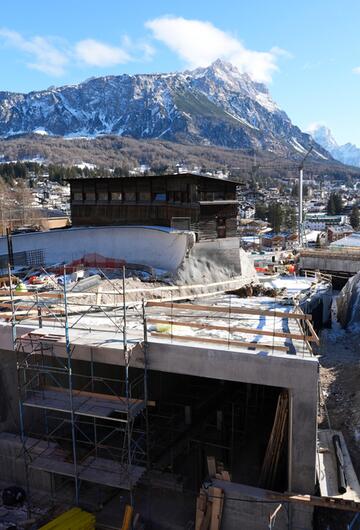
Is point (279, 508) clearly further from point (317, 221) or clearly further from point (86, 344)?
point (317, 221)

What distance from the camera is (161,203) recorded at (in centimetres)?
2525

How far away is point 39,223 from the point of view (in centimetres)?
4462

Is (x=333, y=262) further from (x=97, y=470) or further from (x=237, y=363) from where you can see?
(x=97, y=470)

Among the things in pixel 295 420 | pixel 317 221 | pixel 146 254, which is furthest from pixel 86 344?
pixel 317 221

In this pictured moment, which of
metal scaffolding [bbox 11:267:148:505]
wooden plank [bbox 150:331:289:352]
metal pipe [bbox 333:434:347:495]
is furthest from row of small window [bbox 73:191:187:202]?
metal pipe [bbox 333:434:347:495]

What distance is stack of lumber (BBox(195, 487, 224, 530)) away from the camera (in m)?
10.8

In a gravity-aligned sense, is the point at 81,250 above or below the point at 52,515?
above

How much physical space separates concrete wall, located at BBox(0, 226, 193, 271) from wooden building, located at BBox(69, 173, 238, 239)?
1231mm

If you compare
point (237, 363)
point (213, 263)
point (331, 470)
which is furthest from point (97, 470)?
point (213, 263)

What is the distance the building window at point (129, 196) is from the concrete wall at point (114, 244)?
2.04 m

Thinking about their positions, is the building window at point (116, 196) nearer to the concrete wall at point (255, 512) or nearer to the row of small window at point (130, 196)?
the row of small window at point (130, 196)

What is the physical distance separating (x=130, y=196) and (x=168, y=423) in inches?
588

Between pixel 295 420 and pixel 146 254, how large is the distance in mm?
15449

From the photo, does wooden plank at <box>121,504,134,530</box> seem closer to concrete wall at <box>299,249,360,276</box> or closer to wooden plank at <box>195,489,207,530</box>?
wooden plank at <box>195,489,207,530</box>
